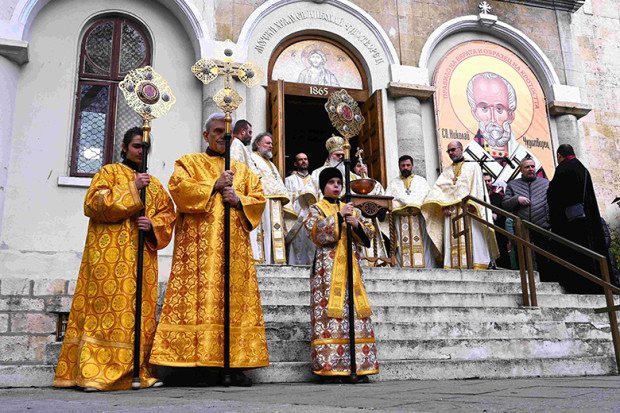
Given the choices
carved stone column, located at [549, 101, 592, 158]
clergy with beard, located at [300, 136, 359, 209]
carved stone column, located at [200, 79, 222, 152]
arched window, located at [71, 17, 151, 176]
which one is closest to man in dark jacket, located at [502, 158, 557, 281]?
clergy with beard, located at [300, 136, 359, 209]

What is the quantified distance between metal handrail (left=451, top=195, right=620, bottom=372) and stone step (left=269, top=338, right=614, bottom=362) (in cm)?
45

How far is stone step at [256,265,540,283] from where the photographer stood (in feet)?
24.5

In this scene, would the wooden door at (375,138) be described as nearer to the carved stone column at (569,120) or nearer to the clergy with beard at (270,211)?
the clergy with beard at (270,211)

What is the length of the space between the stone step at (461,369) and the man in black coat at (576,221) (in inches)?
98.3

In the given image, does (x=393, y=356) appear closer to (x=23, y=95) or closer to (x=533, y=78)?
(x=23, y=95)

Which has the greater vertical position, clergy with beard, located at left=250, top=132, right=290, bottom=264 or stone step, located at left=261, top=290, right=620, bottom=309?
clergy with beard, located at left=250, top=132, right=290, bottom=264

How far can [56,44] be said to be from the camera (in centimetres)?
995

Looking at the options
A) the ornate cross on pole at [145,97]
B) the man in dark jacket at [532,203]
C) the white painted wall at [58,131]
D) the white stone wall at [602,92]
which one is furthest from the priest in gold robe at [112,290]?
the white stone wall at [602,92]

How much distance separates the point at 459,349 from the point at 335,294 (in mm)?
1483

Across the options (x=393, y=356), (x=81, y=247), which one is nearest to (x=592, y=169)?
(x=393, y=356)

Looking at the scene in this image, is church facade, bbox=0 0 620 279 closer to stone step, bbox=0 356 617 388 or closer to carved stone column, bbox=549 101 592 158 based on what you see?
carved stone column, bbox=549 101 592 158

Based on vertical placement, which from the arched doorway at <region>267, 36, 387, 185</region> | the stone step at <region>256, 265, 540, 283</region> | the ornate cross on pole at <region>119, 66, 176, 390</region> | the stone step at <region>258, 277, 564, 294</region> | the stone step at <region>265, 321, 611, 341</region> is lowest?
the stone step at <region>265, 321, 611, 341</region>

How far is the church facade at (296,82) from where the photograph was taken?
9.32 m

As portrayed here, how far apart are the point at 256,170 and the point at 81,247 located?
2961mm
